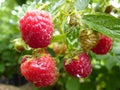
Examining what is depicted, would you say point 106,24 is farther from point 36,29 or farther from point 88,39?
point 36,29

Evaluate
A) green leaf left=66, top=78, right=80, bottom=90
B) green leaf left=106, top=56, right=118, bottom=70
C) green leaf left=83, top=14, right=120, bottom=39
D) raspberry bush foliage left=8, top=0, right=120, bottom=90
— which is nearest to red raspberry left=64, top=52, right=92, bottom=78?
raspberry bush foliage left=8, top=0, right=120, bottom=90

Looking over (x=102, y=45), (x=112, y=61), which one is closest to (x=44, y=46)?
(x=102, y=45)

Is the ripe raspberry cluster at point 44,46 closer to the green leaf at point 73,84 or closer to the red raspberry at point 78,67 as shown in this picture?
the red raspberry at point 78,67

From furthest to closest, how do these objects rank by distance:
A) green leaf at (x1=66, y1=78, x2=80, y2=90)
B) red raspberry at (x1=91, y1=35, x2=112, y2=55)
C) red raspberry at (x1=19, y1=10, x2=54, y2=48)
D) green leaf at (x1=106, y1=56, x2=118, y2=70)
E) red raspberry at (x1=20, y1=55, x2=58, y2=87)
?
1. green leaf at (x1=66, y1=78, x2=80, y2=90)
2. green leaf at (x1=106, y1=56, x2=118, y2=70)
3. red raspberry at (x1=91, y1=35, x2=112, y2=55)
4. red raspberry at (x1=20, y1=55, x2=58, y2=87)
5. red raspberry at (x1=19, y1=10, x2=54, y2=48)

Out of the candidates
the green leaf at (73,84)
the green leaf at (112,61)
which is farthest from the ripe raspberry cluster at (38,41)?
the green leaf at (73,84)

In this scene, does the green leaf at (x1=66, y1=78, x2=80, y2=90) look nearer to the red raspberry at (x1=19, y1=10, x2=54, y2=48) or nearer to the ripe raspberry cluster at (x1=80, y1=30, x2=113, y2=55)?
the ripe raspberry cluster at (x1=80, y1=30, x2=113, y2=55)

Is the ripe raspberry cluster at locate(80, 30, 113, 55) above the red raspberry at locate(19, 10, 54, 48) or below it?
below
